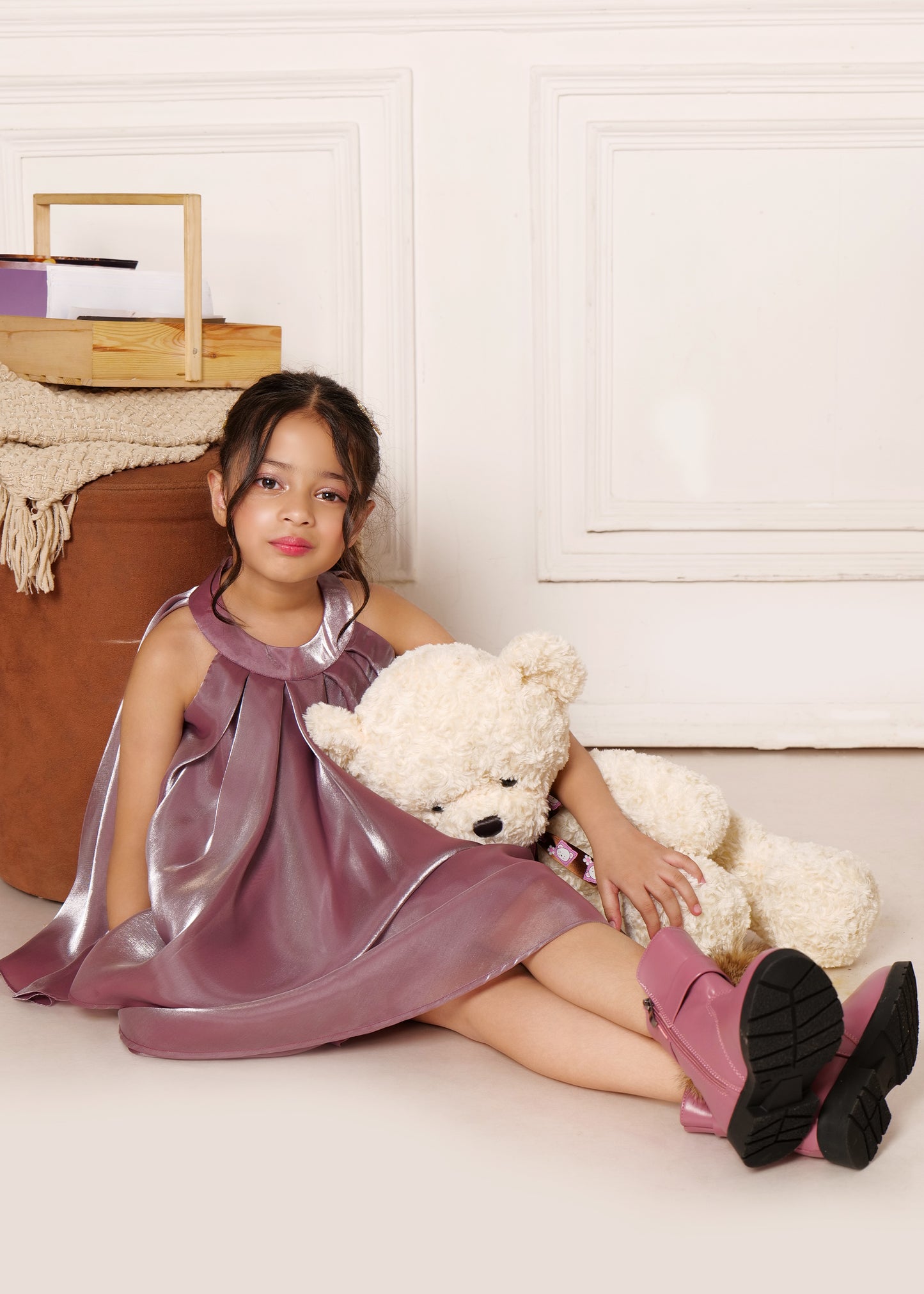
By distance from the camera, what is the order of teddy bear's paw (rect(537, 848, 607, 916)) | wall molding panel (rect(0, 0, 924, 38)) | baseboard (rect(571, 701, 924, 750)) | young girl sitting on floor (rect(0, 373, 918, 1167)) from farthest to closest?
baseboard (rect(571, 701, 924, 750))
wall molding panel (rect(0, 0, 924, 38))
teddy bear's paw (rect(537, 848, 607, 916))
young girl sitting on floor (rect(0, 373, 918, 1167))

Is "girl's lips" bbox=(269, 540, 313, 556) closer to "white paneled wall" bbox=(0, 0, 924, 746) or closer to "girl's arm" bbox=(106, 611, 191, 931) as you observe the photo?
"girl's arm" bbox=(106, 611, 191, 931)

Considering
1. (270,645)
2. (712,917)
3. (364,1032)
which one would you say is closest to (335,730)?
(270,645)

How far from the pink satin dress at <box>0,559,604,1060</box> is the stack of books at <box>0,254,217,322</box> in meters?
0.50

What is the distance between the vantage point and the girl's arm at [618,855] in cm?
118

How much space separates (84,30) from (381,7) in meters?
0.50

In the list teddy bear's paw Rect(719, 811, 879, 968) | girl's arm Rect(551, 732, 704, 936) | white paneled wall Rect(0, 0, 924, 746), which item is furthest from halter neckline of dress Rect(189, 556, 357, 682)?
white paneled wall Rect(0, 0, 924, 746)

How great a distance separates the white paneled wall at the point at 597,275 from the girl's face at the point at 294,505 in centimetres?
84

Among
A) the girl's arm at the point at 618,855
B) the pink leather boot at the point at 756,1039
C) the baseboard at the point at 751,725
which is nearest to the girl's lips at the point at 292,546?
the girl's arm at the point at 618,855

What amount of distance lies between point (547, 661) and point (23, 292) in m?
0.91

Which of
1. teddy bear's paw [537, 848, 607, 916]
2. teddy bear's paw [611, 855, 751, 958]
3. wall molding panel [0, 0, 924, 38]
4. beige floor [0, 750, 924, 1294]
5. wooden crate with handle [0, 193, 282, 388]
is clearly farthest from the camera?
wall molding panel [0, 0, 924, 38]

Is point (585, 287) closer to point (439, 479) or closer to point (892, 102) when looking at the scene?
point (439, 479)

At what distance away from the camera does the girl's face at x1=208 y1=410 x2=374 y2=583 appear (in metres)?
1.26

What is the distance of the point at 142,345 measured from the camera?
155 cm

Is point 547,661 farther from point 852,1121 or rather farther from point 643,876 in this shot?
point 852,1121
